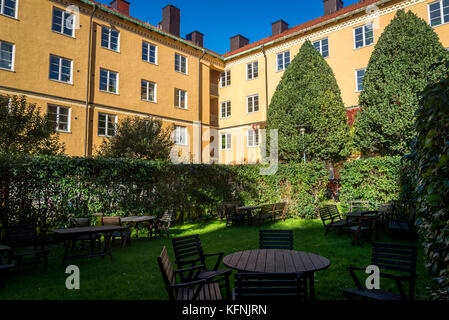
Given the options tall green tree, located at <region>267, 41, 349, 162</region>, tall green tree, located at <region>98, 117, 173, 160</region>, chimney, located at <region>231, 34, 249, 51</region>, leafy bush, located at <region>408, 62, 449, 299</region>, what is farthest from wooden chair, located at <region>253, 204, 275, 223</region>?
chimney, located at <region>231, 34, 249, 51</region>

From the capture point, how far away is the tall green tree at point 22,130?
37.1 ft

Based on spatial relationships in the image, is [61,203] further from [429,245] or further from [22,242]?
[429,245]

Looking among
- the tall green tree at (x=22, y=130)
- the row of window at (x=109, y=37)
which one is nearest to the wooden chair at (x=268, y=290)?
the tall green tree at (x=22, y=130)

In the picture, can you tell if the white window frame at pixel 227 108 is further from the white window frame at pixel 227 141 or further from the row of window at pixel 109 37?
the row of window at pixel 109 37

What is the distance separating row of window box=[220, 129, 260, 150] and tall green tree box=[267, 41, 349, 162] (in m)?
8.46

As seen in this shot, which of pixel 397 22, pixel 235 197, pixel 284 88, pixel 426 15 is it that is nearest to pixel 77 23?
pixel 284 88

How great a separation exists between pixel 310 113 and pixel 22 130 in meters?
14.1

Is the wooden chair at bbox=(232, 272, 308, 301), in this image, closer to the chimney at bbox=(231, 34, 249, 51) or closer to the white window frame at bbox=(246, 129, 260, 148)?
the white window frame at bbox=(246, 129, 260, 148)

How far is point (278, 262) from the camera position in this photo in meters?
4.45

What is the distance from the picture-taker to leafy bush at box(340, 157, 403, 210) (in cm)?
1174

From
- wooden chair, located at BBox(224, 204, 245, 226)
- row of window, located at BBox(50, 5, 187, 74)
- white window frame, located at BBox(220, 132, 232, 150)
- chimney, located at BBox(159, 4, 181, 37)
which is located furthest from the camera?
white window frame, located at BBox(220, 132, 232, 150)

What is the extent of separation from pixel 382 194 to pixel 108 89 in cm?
1867

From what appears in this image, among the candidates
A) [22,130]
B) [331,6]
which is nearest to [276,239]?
[22,130]

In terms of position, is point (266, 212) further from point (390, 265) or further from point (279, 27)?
point (279, 27)
